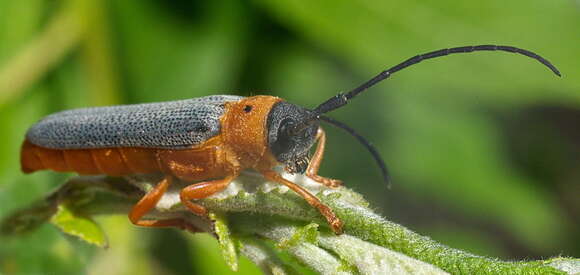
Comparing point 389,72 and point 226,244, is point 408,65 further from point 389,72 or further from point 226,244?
point 226,244

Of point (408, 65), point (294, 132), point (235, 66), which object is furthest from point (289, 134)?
point (235, 66)

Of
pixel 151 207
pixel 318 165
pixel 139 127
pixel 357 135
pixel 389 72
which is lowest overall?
pixel 151 207

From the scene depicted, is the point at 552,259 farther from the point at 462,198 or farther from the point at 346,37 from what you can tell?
the point at 462,198

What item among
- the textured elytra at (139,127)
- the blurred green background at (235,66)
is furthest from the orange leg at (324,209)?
the blurred green background at (235,66)

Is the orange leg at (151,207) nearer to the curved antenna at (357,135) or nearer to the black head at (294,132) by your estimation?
the black head at (294,132)

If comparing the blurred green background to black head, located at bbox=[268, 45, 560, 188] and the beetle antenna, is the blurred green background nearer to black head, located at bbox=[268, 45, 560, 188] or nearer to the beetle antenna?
black head, located at bbox=[268, 45, 560, 188]

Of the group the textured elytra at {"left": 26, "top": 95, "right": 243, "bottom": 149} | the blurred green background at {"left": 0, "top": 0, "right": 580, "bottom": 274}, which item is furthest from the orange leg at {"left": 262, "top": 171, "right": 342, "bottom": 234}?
the blurred green background at {"left": 0, "top": 0, "right": 580, "bottom": 274}
